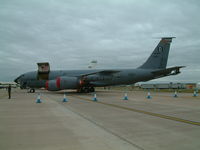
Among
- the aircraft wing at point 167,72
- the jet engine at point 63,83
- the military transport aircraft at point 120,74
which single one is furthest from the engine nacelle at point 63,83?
the aircraft wing at point 167,72

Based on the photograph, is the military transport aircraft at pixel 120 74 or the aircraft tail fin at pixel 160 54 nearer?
the military transport aircraft at pixel 120 74

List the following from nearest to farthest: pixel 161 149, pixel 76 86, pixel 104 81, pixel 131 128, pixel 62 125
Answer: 1. pixel 161 149
2. pixel 131 128
3. pixel 62 125
4. pixel 76 86
5. pixel 104 81

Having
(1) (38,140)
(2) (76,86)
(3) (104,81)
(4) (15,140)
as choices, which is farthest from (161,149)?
(3) (104,81)

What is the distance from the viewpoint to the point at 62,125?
21.1 feet

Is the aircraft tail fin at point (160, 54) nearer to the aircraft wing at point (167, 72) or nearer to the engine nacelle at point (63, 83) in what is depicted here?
the aircraft wing at point (167, 72)

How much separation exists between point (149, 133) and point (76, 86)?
18776mm

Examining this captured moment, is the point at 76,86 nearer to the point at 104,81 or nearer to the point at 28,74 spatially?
the point at 104,81

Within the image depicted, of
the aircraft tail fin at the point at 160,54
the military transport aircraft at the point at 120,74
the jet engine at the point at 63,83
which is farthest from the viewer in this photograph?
the aircraft tail fin at the point at 160,54

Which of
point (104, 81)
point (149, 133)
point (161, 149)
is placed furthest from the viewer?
point (104, 81)

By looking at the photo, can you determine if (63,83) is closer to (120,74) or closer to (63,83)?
Result: (63,83)

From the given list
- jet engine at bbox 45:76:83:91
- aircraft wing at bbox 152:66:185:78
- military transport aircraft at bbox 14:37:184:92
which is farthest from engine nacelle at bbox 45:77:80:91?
aircraft wing at bbox 152:66:185:78

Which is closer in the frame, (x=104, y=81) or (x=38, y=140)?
(x=38, y=140)

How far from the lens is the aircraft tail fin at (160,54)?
26984 mm

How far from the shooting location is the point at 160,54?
1064 inches
